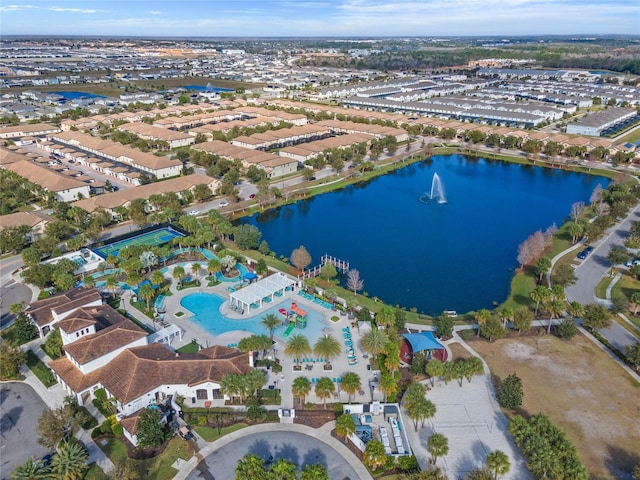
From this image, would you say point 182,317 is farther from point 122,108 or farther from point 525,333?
point 122,108

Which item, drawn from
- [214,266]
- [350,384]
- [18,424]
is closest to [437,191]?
[214,266]

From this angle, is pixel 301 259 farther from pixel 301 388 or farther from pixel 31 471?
pixel 31 471

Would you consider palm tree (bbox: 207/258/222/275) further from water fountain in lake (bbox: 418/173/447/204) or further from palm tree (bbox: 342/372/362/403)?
water fountain in lake (bbox: 418/173/447/204)

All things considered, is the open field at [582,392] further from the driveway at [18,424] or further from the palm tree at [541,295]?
the driveway at [18,424]

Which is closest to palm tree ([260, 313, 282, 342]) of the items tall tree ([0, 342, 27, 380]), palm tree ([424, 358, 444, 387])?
palm tree ([424, 358, 444, 387])

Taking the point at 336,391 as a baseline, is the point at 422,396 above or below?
above

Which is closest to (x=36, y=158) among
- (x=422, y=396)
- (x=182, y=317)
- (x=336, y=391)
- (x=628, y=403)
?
(x=182, y=317)
